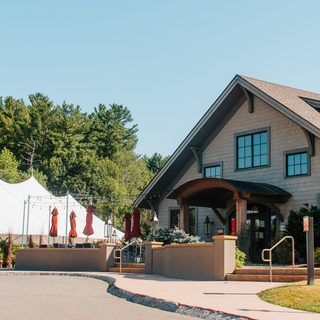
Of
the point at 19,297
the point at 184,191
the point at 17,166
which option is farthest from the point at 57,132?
the point at 19,297

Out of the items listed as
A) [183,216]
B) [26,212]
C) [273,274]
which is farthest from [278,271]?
[26,212]

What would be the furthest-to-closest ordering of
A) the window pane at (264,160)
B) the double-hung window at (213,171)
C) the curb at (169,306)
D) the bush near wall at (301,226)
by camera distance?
the double-hung window at (213,171)
the window pane at (264,160)
the bush near wall at (301,226)
the curb at (169,306)

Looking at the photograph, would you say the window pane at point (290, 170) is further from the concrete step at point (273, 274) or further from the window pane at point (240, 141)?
the concrete step at point (273, 274)

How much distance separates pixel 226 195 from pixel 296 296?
39.8 ft

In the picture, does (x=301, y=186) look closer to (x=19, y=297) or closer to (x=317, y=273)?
(x=317, y=273)

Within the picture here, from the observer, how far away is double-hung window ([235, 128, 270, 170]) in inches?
763

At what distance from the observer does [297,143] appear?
59.3ft

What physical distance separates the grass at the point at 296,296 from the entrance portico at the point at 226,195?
7247mm

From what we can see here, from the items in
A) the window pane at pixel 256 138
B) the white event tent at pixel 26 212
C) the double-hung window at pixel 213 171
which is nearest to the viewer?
the window pane at pixel 256 138

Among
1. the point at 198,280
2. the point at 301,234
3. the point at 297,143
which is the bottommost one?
the point at 198,280

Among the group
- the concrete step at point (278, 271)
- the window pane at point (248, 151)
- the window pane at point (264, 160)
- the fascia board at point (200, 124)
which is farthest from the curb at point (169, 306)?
the fascia board at point (200, 124)

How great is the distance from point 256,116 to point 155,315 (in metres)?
13.6

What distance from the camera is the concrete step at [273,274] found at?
11.8 metres

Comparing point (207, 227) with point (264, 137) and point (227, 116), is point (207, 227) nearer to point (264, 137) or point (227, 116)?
point (264, 137)
